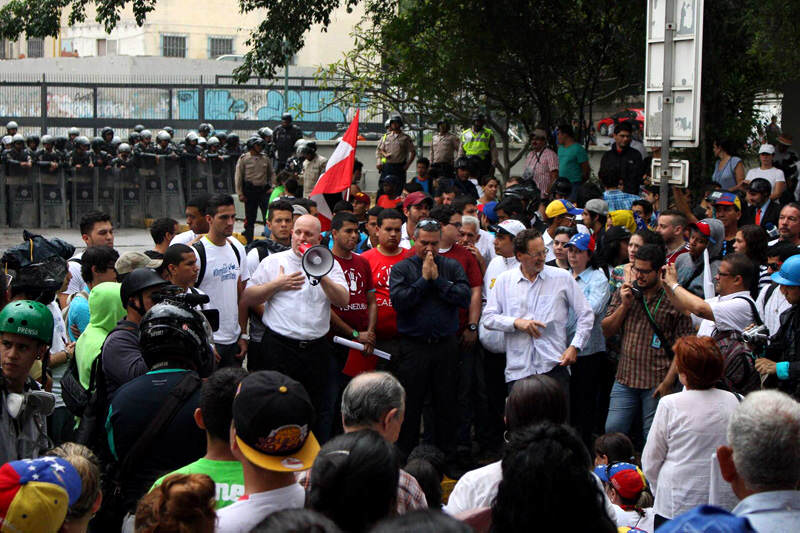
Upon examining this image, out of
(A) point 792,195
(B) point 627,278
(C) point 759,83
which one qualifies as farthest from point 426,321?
(C) point 759,83

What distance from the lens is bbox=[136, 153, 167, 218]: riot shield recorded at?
20.9 m

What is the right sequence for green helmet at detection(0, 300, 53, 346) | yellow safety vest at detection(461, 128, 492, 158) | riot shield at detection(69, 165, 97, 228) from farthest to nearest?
riot shield at detection(69, 165, 97, 228), yellow safety vest at detection(461, 128, 492, 158), green helmet at detection(0, 300, 53, 346)

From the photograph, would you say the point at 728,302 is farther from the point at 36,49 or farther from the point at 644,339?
the point at 36,49

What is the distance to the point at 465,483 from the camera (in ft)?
13.1

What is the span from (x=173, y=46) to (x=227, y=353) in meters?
42.3

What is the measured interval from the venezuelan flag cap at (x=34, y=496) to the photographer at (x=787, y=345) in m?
4.34

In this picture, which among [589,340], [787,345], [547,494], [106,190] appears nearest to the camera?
[547,494]

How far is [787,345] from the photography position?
5891 millimetres

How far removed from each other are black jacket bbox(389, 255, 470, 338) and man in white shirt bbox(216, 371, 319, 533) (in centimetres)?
396

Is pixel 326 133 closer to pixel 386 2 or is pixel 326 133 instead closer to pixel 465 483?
pixel 386 2

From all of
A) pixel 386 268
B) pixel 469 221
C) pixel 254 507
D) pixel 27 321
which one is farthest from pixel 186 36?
pixel 254 507

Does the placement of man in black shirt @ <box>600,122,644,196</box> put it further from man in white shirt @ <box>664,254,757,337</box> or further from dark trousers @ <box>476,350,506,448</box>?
man in white shirt @ <box>664,254,757,337</box>

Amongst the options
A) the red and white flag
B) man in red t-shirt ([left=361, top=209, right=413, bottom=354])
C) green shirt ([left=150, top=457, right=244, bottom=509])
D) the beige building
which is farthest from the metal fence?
green shirt ([left=150, top=457, right=244, bottom=509])

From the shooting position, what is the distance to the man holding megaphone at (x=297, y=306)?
7066 millimetres
